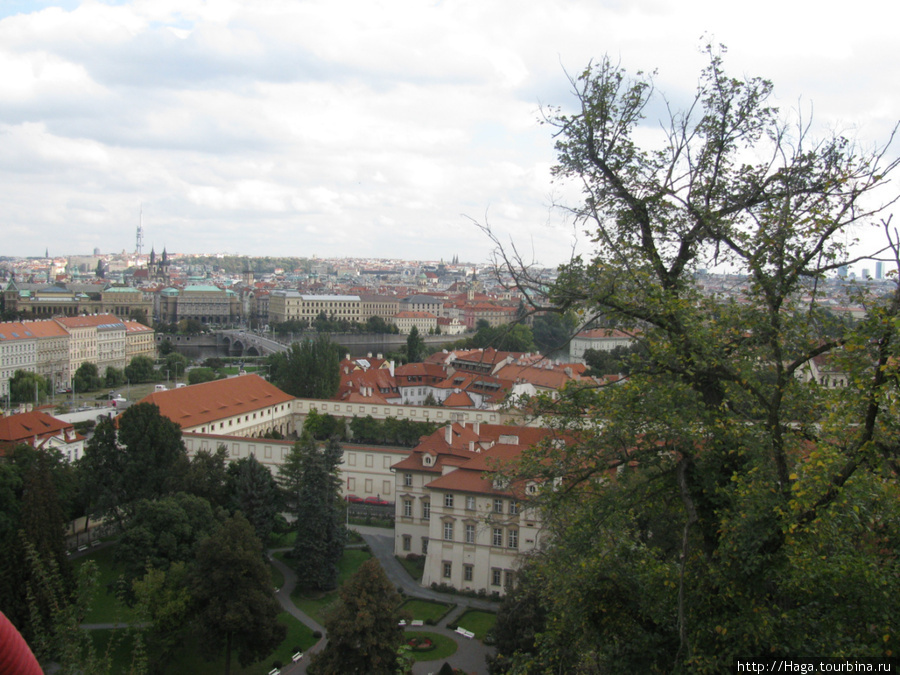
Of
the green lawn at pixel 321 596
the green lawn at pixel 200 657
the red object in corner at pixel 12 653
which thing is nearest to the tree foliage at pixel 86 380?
the green lawn at pixel 321 596

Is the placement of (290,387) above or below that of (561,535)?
below

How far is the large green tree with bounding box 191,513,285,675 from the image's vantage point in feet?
46.8

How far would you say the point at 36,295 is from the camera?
88562mm

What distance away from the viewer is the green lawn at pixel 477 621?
54.2ft

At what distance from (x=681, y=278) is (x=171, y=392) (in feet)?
90.3

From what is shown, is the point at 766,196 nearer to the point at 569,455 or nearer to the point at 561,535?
the point at 569,455

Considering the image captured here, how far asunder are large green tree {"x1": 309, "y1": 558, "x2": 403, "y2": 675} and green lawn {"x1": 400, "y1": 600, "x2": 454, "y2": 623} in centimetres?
400

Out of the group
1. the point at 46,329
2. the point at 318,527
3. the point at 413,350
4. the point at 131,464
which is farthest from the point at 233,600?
the point at 46,329

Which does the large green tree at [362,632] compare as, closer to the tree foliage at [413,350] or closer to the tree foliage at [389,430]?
the tree foliage at [389,430]

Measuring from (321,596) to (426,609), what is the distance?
299 centimetres

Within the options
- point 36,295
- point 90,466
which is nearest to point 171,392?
point 90,466

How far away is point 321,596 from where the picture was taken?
18.7m

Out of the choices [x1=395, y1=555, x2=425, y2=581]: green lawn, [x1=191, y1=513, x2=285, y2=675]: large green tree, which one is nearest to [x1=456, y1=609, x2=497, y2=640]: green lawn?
[x1=395, y1=555, x2=425, y2=581]: green lawn

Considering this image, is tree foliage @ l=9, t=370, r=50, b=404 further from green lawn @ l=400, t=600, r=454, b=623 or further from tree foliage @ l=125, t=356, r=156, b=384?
green lawn @ l=400, t=600, r=454, b=623
